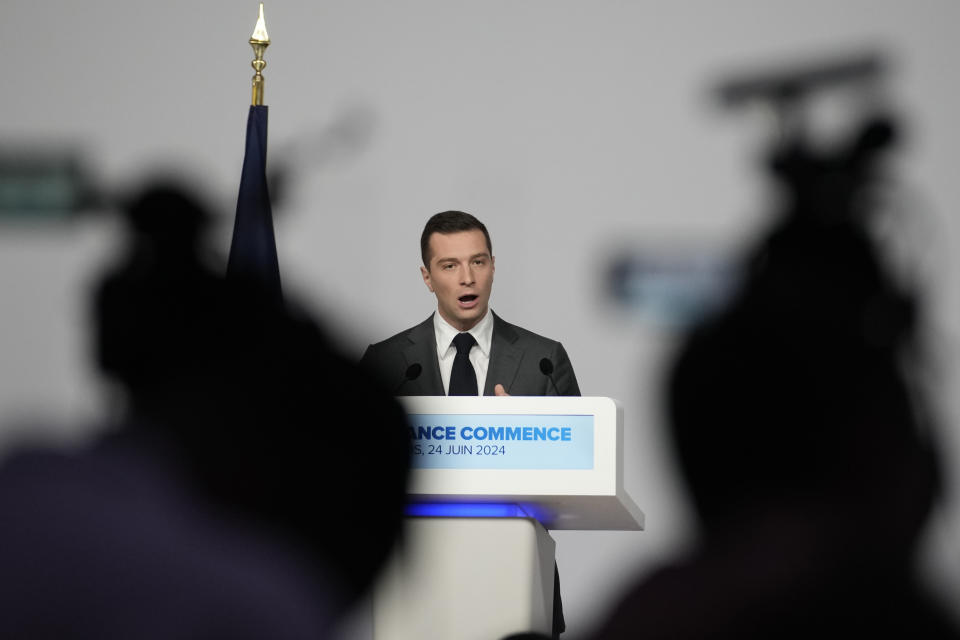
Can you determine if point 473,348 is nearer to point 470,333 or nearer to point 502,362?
point 470,333

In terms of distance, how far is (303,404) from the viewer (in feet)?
3.11

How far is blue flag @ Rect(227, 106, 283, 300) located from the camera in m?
3.98

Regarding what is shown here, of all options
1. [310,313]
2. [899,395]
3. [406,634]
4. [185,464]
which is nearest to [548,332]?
[406,634]

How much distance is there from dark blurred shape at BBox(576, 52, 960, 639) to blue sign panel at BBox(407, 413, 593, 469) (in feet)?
1.39

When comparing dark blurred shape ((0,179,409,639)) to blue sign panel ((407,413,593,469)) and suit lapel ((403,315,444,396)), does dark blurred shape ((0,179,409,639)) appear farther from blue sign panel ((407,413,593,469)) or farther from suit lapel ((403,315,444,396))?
suit lapel ((403,315,444,396))

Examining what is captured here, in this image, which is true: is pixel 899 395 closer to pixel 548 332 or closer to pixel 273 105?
pixel 548 332

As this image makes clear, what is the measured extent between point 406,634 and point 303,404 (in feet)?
3.71

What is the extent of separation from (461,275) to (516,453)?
3.81ft

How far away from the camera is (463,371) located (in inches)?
122

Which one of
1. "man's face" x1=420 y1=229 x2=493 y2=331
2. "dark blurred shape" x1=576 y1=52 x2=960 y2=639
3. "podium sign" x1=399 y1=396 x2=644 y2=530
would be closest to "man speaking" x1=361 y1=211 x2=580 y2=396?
"man's face" x1=420 y1=229 x2=493 y2=331

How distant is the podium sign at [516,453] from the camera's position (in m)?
2.10

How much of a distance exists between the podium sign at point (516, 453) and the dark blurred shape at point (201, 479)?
972 mm

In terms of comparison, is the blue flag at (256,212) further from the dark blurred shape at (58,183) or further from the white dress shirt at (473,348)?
the white dress shirt at (473,348)

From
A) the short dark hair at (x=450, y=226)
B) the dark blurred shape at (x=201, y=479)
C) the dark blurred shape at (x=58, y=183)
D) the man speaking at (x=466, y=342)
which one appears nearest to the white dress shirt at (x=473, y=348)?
the man speaking at (x=466, y=342)
